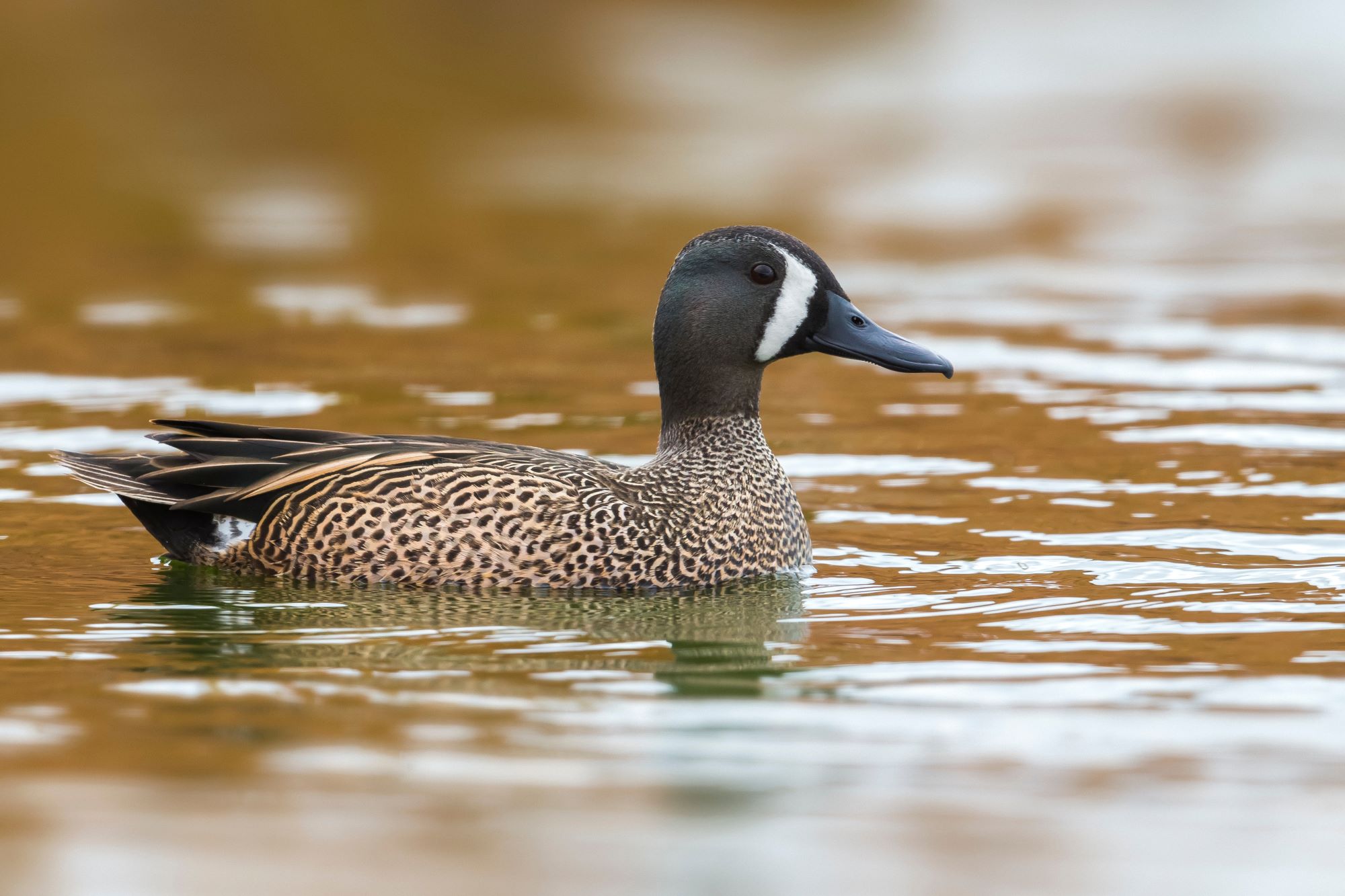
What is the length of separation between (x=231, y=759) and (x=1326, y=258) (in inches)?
643

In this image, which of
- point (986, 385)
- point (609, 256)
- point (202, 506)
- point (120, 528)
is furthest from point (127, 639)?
point (609, 256)

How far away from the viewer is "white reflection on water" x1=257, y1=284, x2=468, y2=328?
53.0ft

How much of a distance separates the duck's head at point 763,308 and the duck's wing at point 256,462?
0.71 meters

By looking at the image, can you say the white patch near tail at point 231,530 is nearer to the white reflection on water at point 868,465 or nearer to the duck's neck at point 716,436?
the duck's neck at point 716,436

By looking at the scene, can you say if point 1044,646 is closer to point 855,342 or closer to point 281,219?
point 855,342

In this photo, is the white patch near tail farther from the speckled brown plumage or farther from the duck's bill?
the duck's bill

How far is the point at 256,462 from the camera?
25.9 feet

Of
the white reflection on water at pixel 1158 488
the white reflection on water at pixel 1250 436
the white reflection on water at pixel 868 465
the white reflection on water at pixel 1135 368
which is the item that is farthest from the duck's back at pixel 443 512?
the white reflection on water at pixel 1135 368

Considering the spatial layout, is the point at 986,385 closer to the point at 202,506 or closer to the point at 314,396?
the point at 314,396

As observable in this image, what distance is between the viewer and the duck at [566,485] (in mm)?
7777

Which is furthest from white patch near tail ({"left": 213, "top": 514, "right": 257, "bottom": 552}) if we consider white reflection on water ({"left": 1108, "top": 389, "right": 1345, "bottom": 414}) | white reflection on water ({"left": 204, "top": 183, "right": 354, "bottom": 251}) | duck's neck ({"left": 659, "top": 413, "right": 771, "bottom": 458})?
white reflection on water ({"left": 204, "top": 183, "right": 354, "bottom": 251})

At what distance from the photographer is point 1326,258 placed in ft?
64.9

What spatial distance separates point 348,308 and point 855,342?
935 cm

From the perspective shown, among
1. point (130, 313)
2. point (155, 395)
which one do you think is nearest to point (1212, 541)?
point (155, 395)
